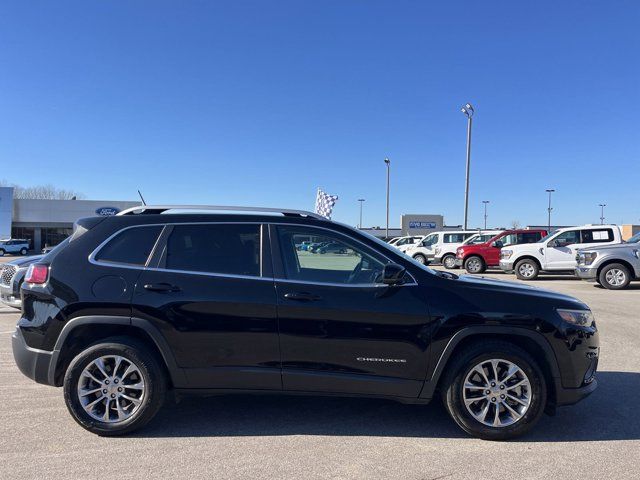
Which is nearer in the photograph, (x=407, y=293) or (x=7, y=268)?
(x=407, y=293)

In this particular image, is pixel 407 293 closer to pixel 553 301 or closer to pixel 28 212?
pixel 553 301

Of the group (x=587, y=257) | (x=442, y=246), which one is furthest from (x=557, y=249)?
(x=442, y=246)

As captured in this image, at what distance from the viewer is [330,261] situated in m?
4.16

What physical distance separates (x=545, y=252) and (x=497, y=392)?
14.6 m

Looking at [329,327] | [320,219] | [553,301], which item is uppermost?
[320,219]

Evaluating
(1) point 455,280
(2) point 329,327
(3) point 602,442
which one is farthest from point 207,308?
(3) point 602,442

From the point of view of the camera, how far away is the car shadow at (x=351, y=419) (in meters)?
3.87

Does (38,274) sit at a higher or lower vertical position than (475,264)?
higher

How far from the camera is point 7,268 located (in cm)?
863

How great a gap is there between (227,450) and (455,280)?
2.23 m

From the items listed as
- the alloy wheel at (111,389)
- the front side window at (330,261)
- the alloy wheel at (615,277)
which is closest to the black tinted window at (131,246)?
the alloy wheel at (111,389)

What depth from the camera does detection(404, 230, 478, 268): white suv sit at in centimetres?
2236

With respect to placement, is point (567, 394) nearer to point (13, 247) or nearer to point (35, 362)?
point (35, 362)

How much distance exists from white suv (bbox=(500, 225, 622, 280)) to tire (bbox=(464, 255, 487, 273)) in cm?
235
